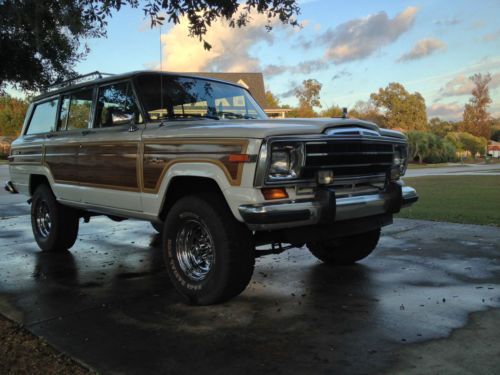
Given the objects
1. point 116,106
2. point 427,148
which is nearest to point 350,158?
point 116,106

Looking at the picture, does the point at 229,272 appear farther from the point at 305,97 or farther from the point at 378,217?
the point at 305,97

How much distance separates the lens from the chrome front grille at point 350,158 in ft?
13.2

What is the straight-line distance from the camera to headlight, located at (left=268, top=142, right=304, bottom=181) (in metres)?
3.91

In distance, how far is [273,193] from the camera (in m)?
3.91

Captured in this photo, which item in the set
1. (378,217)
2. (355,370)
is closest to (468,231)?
(378,217)

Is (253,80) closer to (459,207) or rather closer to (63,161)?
(459,207)

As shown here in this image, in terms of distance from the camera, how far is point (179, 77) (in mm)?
5492

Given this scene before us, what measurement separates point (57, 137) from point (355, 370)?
15.8 feet

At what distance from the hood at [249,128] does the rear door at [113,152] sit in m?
0.37

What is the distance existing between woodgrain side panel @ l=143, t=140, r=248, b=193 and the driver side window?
59cm

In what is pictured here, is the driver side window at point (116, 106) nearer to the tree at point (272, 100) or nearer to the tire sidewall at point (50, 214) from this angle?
the tire sidewall at point (50, 214)

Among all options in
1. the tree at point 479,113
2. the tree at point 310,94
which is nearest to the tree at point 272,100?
the tree at point 310,94

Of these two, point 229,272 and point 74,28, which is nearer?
point 74,28

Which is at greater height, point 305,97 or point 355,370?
point 305,97
